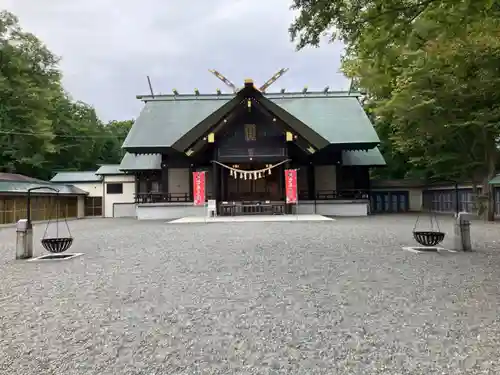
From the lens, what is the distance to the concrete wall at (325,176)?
1989cm

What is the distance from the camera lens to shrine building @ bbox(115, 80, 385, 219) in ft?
55.8

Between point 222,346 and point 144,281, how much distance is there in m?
2.36

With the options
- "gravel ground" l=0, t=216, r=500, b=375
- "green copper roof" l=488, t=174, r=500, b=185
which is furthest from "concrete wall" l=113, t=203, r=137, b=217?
"green copper roof" l=488, t=174, r=500, b=185

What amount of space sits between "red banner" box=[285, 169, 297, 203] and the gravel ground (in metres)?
9.87

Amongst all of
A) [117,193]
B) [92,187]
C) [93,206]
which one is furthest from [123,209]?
[92,187]

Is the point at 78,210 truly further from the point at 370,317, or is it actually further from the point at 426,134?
the point at 370,317

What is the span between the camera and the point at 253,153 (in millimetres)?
17469

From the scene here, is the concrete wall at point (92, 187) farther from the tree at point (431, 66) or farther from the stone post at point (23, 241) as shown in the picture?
the stone post at point (23, 241)

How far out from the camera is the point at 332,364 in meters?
2.43

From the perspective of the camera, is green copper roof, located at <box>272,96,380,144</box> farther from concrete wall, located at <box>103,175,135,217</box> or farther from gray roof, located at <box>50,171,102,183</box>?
gray roof, located at <box>50,171,102,183</box>

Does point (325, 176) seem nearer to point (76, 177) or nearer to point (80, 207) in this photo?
point (80, 207)

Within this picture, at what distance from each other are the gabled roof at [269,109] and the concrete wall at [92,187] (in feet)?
19.5

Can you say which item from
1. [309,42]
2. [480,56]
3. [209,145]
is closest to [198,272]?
[309,42]

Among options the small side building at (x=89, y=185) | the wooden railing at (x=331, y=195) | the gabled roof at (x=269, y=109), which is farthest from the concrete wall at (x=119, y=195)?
the wooden railing at (x=331, y=195)
